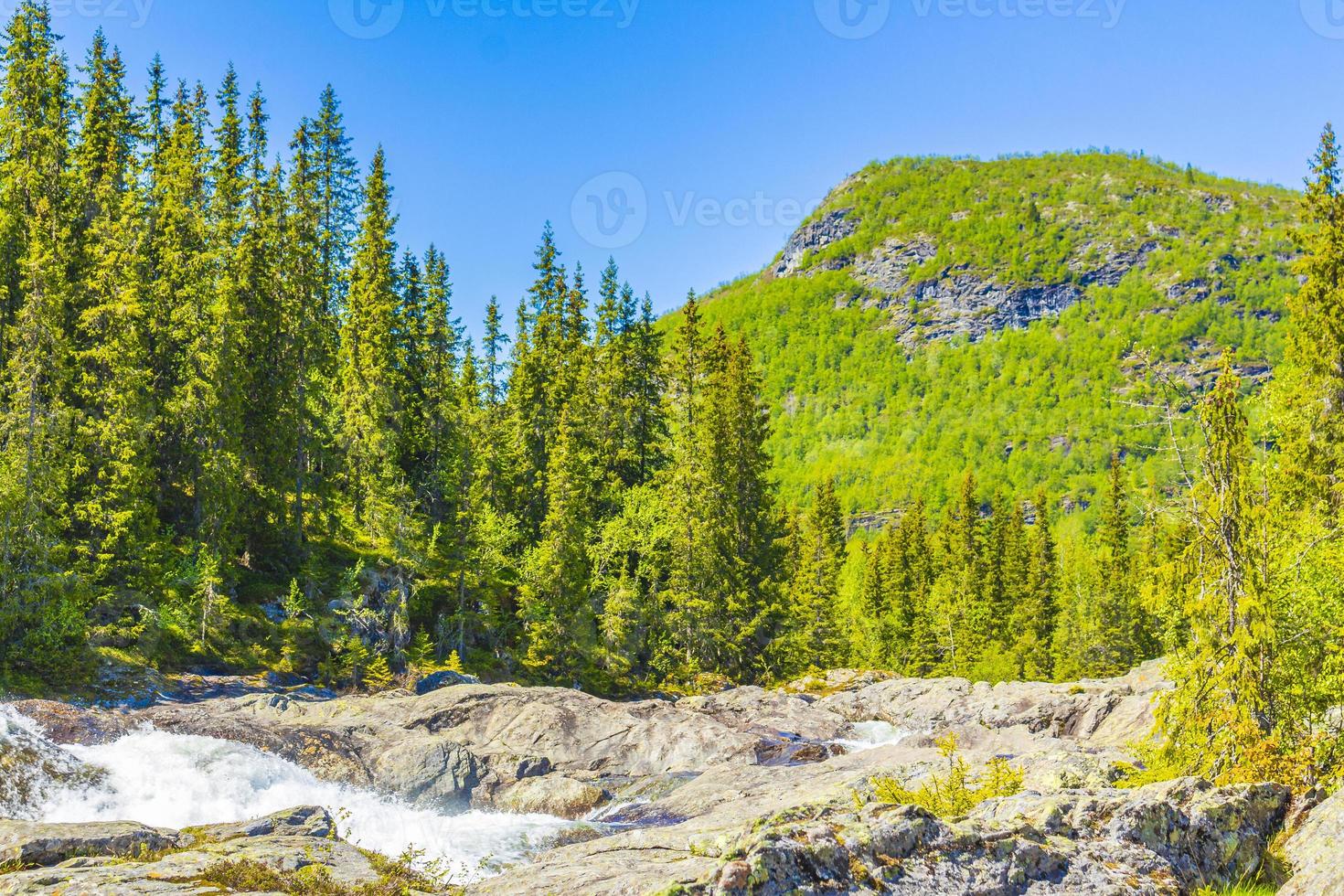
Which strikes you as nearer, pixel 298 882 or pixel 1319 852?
pixel 1319 852

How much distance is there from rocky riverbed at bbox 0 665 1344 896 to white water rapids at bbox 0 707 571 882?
6 cm

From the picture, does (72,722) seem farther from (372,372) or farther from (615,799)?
(372,372)

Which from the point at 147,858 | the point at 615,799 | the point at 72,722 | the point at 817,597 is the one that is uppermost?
the point at 72,722

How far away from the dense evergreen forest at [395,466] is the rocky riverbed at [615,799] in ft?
11.0

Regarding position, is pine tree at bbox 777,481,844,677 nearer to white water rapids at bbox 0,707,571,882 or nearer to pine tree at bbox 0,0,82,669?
white water rapids at bbox 0,707,571,882

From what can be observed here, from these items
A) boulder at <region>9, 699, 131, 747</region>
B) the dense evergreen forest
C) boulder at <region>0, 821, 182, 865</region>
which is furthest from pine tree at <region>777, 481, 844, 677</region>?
boulder at <region>0, 821, 182, 865</region>

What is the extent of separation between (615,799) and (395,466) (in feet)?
75.3

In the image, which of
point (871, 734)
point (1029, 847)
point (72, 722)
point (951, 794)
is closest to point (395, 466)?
point (72, 722)

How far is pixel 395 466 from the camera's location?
4019 centimetres

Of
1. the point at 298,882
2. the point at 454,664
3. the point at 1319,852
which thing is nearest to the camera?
the point at 1319,852

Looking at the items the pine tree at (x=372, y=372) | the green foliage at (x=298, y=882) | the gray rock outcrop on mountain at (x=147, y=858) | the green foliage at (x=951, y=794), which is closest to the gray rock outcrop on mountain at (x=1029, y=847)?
the green foliage at (x=951, y=794)

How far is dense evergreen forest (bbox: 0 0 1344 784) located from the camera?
12086 millimetres

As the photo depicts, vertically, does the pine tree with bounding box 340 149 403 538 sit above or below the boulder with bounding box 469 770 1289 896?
above

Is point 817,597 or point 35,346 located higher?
point 35,346
